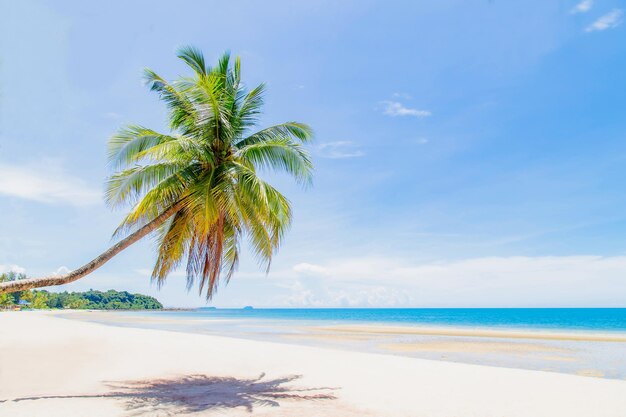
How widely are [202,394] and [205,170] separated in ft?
13.3

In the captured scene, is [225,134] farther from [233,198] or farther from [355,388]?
[355,388]

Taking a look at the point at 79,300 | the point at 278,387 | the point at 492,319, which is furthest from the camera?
the point at 79,300

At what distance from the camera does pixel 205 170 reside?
8320 mm

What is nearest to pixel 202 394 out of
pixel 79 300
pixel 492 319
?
pixel 492 319

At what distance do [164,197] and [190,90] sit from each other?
2154mm

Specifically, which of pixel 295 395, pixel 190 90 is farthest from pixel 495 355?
pixel 190 90

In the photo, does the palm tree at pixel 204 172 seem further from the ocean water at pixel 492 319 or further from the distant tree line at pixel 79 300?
the distant tree line at pixel 79 300

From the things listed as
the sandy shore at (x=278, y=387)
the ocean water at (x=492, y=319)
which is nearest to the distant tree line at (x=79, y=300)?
the ocean water at (x=492, y=319)

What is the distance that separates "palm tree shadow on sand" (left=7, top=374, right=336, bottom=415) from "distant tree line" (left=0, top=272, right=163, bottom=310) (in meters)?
63.0

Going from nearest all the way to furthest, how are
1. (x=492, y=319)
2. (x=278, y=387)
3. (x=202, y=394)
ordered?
(x=202, y=394) < (x=278, y=387) < (x=492, y=319)

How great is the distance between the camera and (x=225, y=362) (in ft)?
37.4

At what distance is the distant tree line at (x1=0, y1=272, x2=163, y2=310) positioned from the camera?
3033 inches

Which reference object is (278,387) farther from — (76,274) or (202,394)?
(76,274)

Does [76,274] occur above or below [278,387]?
above
